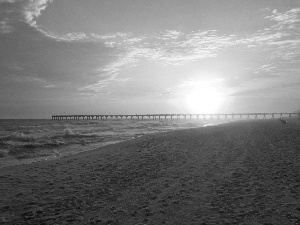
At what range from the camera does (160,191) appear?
6664 mm

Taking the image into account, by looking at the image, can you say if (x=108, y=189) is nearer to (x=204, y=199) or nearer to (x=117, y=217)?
(x=117, y=217)

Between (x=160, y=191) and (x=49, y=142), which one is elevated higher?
(x=160, y=191)

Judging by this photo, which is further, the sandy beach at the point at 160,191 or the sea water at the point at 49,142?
the sea water at the point at 49,142

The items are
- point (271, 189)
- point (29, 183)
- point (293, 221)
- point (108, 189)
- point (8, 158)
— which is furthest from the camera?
point (8, 158)

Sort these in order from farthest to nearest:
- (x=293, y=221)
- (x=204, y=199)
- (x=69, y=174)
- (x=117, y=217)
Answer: (x=69, y=174), (x=204, y=199), (x=117, y=217), (x=293, y=221)

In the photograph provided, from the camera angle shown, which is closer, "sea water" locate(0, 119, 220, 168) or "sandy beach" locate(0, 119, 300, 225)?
"sandy beach" locate(0, 119, 300, 225)

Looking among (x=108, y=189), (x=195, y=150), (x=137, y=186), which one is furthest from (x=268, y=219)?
(x=195, y=150)

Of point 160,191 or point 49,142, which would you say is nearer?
point 160,191

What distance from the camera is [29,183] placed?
25.8ft

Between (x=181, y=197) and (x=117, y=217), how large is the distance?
189 cm

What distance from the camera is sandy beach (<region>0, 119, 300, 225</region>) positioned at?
4.99 m

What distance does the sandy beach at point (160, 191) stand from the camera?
4988 millimetres

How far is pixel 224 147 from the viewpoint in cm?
1341

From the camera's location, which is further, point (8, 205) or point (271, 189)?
point (271, 189)
